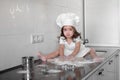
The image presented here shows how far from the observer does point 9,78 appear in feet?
3.43

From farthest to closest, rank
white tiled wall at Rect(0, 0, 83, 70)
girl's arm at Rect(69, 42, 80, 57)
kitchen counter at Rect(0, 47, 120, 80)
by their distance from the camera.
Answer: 1. girl's arm at Rect(69, 42, 80, 57)
2. white tiled wall at Rect(0, 0, 83, 70)
3. kitchen counter at Rect(0, 47, 120, 80)

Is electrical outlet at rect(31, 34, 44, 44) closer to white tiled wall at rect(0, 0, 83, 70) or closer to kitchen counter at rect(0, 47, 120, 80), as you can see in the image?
white tiled wall at rect(0, 0, 83, 70)

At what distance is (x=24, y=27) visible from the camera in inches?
57.1

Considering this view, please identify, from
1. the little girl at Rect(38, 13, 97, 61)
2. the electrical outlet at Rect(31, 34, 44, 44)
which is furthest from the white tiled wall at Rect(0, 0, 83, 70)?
the little girl at Rect(38, 13, 97, 61)

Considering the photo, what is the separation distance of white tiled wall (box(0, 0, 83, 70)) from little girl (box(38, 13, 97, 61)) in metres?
0.16

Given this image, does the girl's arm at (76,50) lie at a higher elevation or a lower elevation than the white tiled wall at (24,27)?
lower

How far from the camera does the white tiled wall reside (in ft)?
4.17

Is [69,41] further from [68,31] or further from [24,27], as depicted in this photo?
[24,27]

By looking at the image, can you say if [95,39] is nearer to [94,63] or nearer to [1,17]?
[94,63]

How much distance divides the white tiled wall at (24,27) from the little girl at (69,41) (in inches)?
6.2

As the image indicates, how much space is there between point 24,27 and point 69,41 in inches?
12.1

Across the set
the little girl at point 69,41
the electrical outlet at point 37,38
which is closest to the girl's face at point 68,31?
the little girl at point 69,41

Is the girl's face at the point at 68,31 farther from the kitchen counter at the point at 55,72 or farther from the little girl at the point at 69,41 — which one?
the kitchen counter at the point at 55,72

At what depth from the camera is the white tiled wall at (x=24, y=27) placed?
1.27 m
